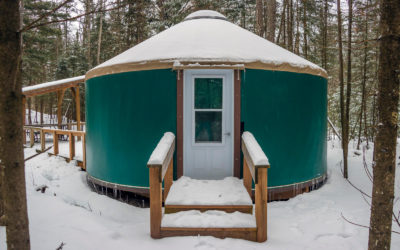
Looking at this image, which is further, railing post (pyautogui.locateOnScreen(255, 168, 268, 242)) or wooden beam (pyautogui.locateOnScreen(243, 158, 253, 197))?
wooden beam (pyautogui.locateOnScreen(243, 158, 253, 197))

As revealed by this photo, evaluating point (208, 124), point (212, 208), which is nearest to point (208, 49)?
point (208, 124)

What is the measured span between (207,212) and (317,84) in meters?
3.06

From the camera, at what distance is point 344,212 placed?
156 inches

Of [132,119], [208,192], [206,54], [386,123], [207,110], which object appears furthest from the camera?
[132,119]

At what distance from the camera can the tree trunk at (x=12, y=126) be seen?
64.1 inches

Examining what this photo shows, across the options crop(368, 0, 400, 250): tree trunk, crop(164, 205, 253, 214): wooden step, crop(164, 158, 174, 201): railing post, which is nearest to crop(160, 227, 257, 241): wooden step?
crop(164, 205, 253, 214): wooden step

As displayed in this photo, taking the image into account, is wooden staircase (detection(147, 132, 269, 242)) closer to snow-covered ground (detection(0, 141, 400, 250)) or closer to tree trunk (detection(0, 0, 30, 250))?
snow-covered ground (detection(0, 141, 400, 250))

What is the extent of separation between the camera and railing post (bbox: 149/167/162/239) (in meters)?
2.97

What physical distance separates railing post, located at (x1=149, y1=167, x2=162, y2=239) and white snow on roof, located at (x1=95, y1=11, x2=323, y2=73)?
192cm

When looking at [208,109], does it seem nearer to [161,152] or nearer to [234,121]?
[234,121]

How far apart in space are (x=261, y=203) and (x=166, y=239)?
1051mm

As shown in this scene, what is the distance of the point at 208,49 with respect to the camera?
446cm

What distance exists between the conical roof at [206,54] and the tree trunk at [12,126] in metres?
2.69

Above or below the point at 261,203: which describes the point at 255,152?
above
